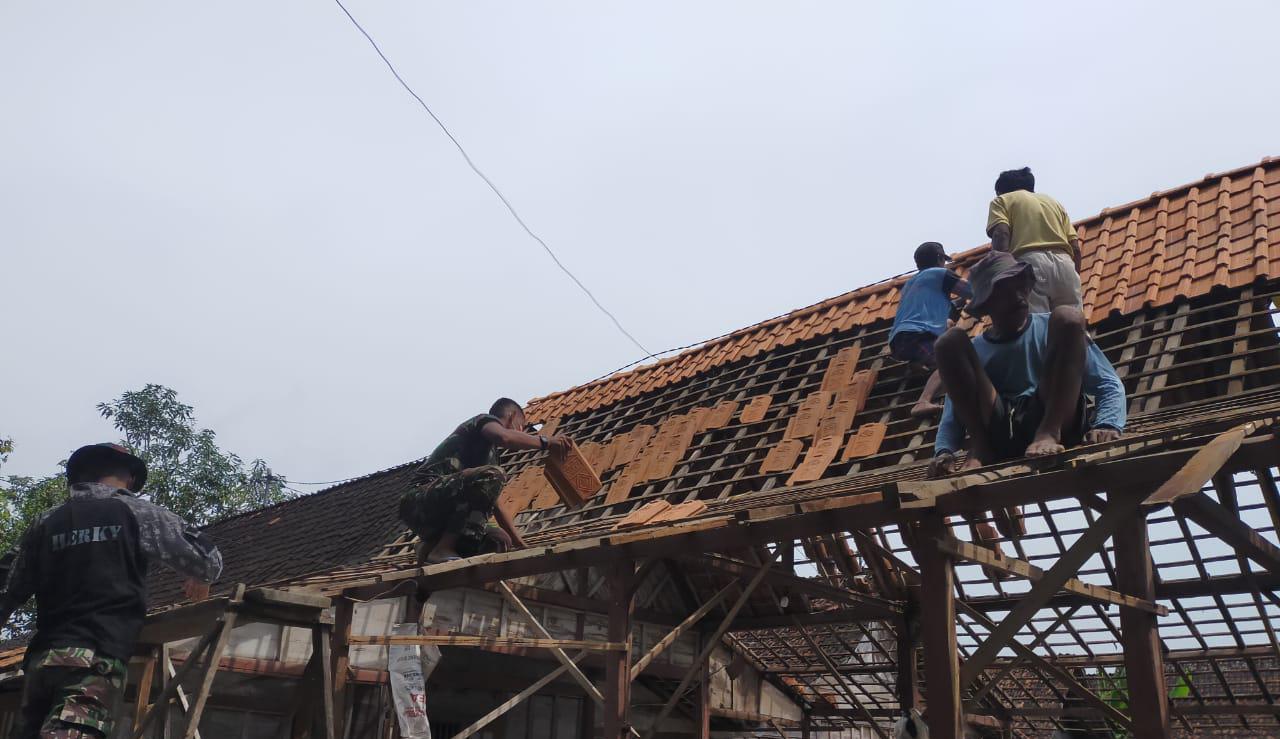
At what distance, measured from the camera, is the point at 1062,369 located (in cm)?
473

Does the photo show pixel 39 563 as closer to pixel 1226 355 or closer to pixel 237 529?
pixel 1226 355

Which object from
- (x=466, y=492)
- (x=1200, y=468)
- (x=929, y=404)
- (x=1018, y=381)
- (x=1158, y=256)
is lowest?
(x=1200, y=468)

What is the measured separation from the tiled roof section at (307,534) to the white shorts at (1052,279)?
6.49 metres

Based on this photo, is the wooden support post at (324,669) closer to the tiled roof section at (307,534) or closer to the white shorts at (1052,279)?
the white shorts at (1052,279)

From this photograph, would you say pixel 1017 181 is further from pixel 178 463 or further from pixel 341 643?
pixel 178 463

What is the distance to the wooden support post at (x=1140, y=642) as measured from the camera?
3.87 metres

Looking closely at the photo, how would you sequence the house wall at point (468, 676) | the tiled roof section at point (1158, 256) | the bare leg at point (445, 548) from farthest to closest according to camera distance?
the house wall at point (468, 676)
the tiled roof section at point (1158, 256)
the bare leg at point (445, 548)

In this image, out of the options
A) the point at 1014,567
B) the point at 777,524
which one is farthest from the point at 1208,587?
the point at 777,524

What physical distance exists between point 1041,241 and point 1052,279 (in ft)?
0.82

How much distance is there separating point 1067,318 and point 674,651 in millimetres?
6285

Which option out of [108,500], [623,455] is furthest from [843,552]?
[108,500]

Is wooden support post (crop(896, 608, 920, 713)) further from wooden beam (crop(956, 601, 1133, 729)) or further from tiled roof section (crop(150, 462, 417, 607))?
tiled roof section (crop(150, 462, 417, 607))

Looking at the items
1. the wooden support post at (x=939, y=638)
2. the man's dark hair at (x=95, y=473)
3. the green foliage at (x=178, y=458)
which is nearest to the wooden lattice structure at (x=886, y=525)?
the wooden support post at (x=939, y=638)

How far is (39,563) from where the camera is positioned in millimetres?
4285
